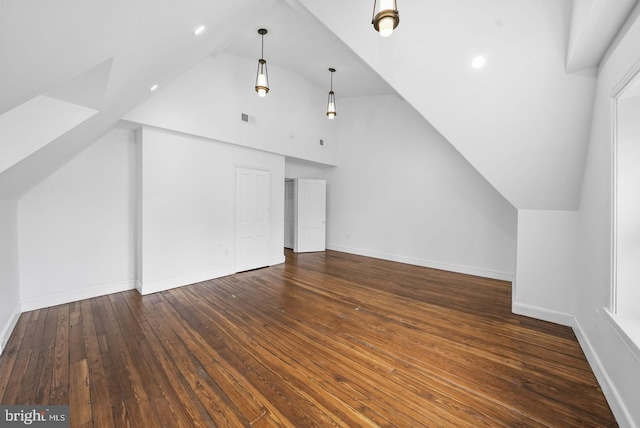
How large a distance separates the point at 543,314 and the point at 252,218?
189 inches

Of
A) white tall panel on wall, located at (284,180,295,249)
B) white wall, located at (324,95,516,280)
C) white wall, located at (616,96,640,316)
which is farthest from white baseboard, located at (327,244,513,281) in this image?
white wall, located at (616,96,640,316)

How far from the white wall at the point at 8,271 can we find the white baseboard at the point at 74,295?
0.15 meters

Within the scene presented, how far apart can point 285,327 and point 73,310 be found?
110 inches

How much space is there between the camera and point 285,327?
9.27 ft

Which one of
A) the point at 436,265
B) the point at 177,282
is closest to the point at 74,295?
the point at 177,282

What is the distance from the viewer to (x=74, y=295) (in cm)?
348

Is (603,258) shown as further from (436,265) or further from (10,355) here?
(10,355)

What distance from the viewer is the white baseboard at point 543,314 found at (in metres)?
2.92

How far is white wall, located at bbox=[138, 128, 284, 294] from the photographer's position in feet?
12.5

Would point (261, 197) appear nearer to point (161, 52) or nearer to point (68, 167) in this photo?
point (68, 167)

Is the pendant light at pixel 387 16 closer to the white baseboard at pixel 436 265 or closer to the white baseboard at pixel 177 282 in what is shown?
the white baseboard at pixel 177 282

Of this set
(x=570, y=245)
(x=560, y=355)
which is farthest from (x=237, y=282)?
(x=570, y=245)

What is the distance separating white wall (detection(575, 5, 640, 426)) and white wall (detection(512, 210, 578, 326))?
0.19 m

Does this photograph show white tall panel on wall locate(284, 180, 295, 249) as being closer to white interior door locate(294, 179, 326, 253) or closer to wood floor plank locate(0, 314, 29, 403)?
white interior door locate(294, 179, 326, 253)
